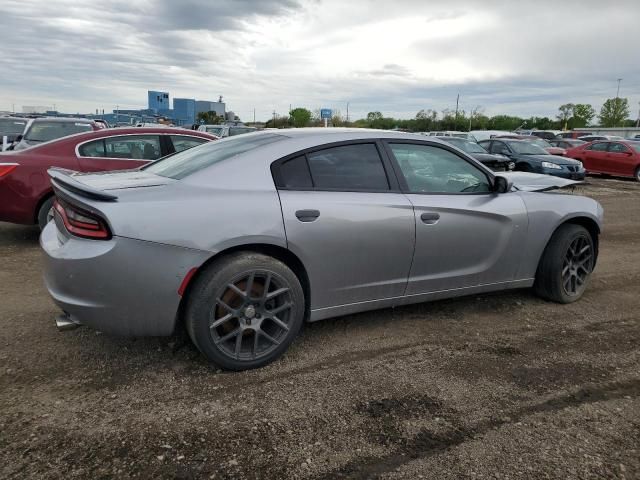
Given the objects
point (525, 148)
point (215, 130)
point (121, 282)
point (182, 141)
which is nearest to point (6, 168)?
point (182, 141)

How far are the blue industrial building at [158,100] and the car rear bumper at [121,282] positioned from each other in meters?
69.6

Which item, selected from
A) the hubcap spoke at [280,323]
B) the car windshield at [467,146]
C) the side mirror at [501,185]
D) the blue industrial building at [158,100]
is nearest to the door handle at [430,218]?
the side mirror at [501,185]

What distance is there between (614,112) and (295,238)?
9568 centimetres

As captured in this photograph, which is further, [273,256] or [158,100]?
[158,100]

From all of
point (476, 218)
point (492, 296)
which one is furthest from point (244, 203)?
point (492, 296)

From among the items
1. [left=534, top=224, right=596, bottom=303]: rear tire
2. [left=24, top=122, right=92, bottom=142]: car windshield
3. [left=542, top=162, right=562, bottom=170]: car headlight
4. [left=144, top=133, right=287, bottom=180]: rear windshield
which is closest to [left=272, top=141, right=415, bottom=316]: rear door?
[left=144, top=133, right=287, bottom=180]: rear windshield

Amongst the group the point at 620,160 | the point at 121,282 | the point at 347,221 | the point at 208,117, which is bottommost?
the point at 121,282

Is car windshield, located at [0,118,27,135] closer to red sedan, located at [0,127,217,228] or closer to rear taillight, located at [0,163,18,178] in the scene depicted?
red sedan, located at [0,127,217,228]

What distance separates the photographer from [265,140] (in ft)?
11.6

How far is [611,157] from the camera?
18.0 meters

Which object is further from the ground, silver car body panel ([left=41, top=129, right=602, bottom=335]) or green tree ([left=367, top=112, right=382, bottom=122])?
green tree ([left=367, top=112, right=382, bottom=122])

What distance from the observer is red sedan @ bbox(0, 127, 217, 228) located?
575cm

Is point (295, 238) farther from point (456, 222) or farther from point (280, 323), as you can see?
point (456, 222)

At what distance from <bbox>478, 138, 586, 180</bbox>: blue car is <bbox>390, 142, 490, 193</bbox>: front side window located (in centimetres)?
1165
